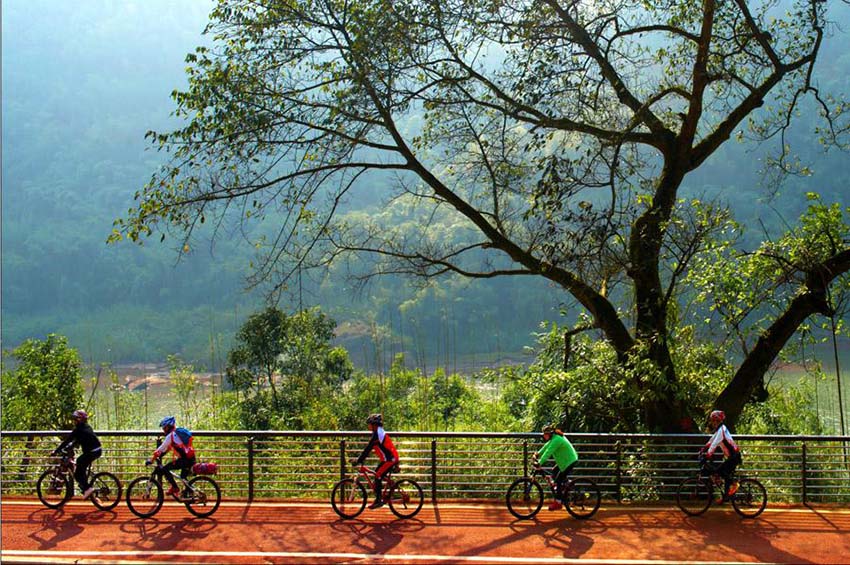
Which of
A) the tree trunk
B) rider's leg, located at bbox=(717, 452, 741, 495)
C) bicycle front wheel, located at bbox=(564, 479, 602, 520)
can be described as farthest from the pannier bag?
the tree trunk

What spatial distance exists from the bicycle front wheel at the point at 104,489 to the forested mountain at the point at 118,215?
54044 mm

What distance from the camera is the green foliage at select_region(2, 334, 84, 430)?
906 inches

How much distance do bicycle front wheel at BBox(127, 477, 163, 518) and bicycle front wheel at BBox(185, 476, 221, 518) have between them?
1.30 ft

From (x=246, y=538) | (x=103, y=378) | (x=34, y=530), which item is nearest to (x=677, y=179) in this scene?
(x=246, y=538)

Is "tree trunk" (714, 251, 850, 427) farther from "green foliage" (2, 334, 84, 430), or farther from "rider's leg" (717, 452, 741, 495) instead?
"green foliage" (2, 334, 84, 430)

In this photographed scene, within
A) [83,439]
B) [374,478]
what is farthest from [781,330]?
[83,439]

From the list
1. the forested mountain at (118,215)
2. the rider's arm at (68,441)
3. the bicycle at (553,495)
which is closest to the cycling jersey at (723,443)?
the bicycle at (553,495)

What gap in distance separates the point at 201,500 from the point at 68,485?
2038 mm

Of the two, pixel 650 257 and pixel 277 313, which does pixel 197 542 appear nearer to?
pixel 650 257

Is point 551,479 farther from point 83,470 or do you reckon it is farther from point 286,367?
point 286,367

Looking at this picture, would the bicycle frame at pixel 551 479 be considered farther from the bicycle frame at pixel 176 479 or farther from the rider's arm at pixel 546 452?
the bicycle frame at pixel 176 479

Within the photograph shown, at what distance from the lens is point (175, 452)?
10102 millimetres

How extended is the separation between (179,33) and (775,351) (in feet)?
457

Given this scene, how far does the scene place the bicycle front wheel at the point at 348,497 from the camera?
10.1 metres
